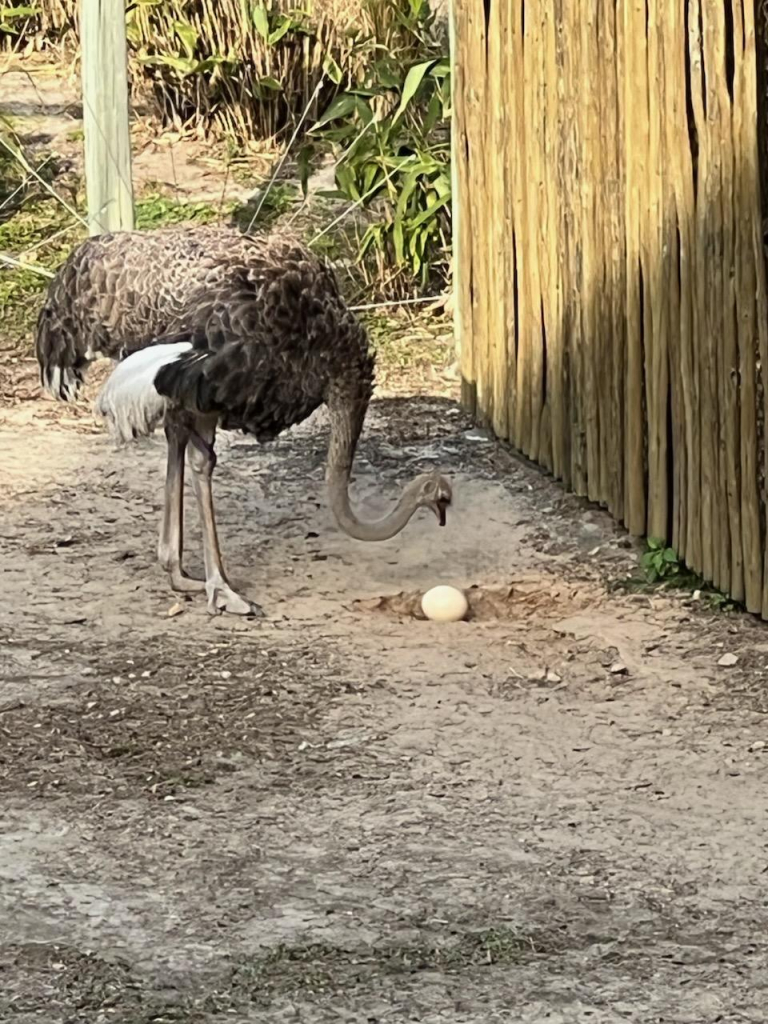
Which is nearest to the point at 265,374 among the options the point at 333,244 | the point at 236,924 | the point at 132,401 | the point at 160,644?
the point at 132,401

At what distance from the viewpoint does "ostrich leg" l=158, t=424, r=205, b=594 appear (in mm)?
6617

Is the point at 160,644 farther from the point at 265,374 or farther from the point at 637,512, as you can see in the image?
the point at 637,512

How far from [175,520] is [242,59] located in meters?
5.79

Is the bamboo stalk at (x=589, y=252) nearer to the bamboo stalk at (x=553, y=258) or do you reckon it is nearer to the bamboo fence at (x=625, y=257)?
the bamboo fence at (x=625, y=257)

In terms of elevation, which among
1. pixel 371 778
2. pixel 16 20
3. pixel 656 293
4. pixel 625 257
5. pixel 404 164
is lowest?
pixel 371 778

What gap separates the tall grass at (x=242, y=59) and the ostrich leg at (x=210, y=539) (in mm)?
4944

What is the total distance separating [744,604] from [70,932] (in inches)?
108

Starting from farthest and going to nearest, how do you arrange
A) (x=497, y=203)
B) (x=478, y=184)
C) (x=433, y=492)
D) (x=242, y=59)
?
(x=242, y=59) → (x=478, y=184) → (x=497, y=203) → (x=433, y=492)

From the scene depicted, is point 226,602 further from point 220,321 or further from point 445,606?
point 220,321

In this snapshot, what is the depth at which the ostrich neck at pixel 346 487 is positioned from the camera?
662 centimetres

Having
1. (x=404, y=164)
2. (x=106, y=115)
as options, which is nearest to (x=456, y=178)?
(x=404, y=164)

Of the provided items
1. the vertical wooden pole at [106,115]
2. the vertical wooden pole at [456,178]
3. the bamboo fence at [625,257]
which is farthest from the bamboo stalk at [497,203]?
the vertical wooden pole at [106,115]

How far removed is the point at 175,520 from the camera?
6.69 m

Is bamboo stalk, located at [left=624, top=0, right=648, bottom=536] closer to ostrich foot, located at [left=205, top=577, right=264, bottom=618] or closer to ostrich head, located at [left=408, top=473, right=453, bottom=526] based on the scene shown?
ostrich head, located at [left=408, top=473, right=453, bottom=526]
